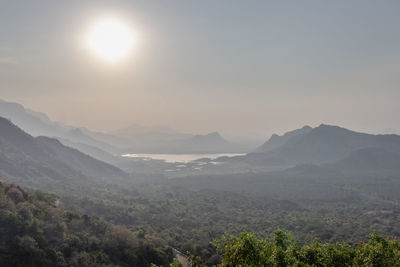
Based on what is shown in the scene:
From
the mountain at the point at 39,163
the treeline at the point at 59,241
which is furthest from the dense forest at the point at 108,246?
the mountain at the point at 39,163

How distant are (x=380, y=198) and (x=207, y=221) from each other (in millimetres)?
90348

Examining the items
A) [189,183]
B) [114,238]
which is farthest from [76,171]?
[114,238]

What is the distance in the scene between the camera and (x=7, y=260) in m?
32.4

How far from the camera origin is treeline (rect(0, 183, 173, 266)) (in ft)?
113

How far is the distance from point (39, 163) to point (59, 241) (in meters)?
112

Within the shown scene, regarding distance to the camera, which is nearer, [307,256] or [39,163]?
[307,256]

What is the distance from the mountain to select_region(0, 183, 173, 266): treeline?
7211cm

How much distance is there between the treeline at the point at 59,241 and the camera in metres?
34.6

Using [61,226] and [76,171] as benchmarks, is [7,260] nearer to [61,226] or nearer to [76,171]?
[61,226]

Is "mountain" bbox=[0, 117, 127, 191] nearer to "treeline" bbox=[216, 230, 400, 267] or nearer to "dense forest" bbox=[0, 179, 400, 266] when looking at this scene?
"dense forest" bbox=[0, 179, 400, 266]

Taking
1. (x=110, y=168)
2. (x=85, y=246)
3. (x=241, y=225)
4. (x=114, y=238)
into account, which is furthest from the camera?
(x=110, y=168)

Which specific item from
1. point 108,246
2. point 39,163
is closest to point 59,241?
point 108,246

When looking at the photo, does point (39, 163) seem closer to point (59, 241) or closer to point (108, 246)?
point (59, 241)

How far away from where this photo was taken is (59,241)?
39250 millimetres
